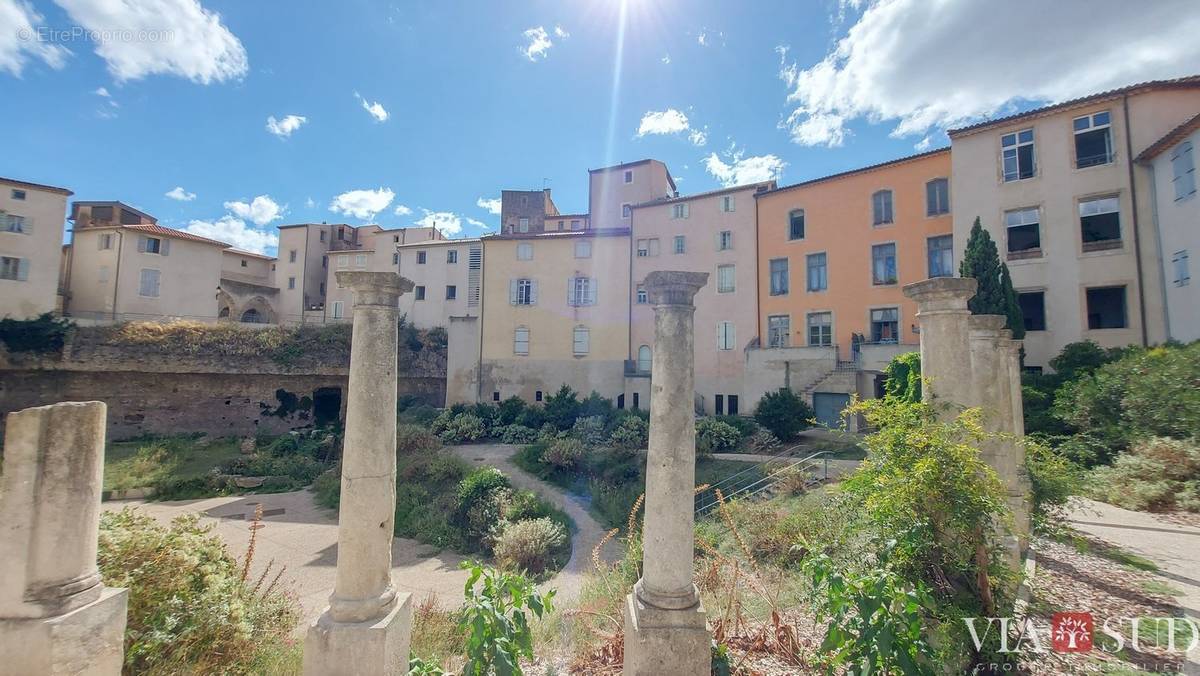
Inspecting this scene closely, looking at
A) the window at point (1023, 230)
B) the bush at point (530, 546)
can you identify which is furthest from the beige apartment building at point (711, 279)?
the bush at point (530, 546)

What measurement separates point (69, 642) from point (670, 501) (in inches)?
174

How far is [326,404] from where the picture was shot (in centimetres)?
2789

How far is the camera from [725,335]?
26.7m

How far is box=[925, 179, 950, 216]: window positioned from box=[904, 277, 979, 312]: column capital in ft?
67.6

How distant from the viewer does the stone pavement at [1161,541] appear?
A: 16.8 feet

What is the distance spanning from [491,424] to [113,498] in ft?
46.1

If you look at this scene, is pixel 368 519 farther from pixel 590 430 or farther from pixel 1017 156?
pixel 1017 156

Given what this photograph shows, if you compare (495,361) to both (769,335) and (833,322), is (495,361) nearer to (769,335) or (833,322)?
(769,335)

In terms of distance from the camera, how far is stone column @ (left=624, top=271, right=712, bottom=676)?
4133mm

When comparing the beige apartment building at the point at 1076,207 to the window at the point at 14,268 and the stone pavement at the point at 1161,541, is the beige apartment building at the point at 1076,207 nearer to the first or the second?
the stone pavement at the point at 1161,541

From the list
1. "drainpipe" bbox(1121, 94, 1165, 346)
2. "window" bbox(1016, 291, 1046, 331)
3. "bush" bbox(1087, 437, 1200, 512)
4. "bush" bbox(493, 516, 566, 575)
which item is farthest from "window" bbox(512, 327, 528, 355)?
"drainpipe" bbox(1121, 94, 1165, 346)

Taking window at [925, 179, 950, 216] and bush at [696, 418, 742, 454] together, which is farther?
window at [925, 179, 950, 216]

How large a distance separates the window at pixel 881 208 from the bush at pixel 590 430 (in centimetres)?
1608

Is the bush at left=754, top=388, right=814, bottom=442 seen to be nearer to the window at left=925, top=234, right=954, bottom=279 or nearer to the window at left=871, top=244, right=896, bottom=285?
the window at left=871, top=244, right=896, bottom=285
